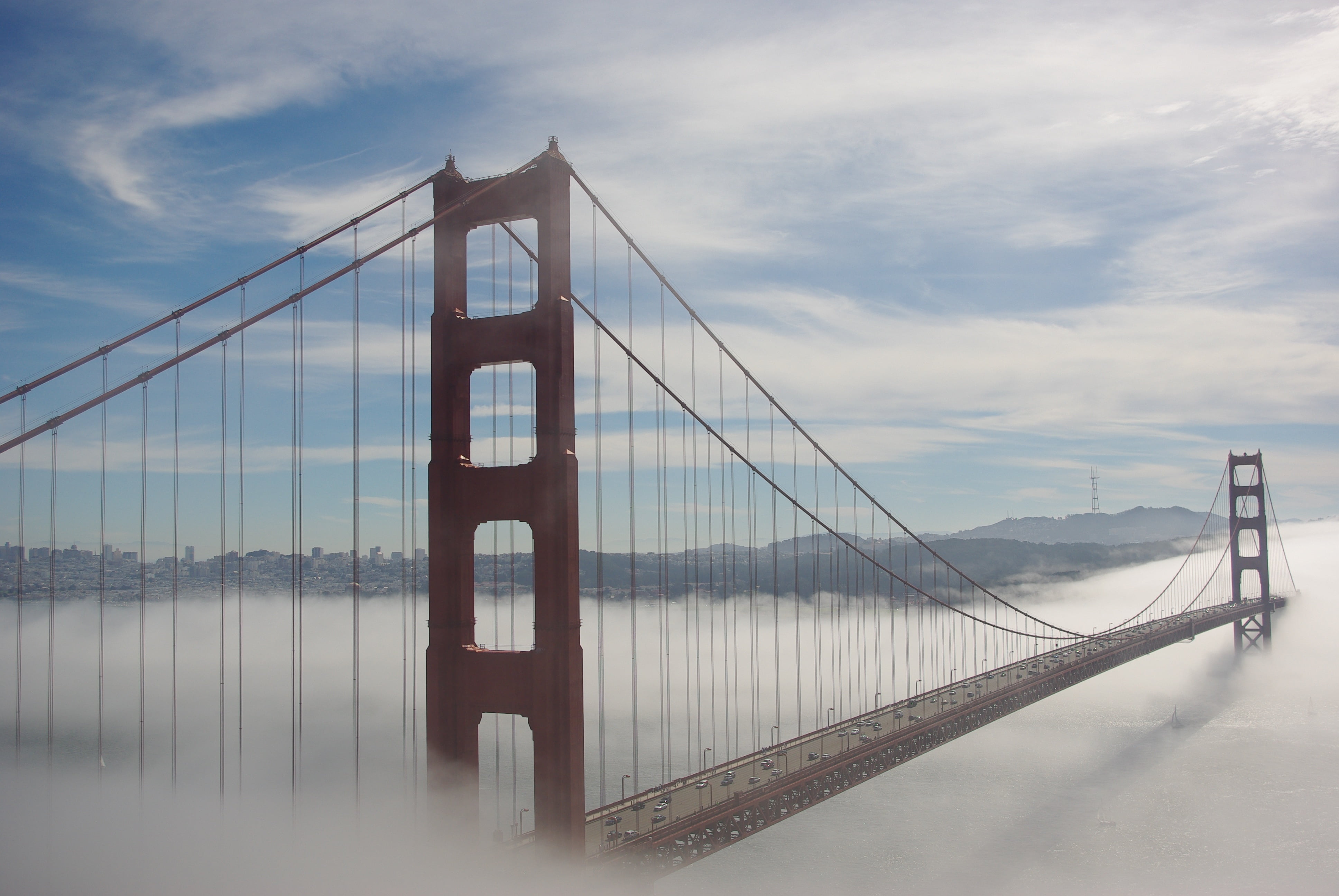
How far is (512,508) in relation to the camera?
1251 cm

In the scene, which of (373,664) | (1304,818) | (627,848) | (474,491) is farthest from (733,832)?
(373,664)

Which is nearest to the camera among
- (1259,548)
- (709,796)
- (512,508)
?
(512,508)

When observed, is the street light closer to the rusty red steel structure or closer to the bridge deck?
the bridge deck

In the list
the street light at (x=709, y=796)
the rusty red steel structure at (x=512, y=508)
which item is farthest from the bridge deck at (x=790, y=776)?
the rusty red steel structure at (x=512, y=508)

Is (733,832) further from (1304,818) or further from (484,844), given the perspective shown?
(1304,818)

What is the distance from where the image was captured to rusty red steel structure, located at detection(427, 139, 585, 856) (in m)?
12.1

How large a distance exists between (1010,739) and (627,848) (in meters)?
50.9

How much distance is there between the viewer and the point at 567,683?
12078 mm

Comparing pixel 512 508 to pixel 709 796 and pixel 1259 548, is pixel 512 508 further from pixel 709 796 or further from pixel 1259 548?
pixel 1259 548

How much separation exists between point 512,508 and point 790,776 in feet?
35.4

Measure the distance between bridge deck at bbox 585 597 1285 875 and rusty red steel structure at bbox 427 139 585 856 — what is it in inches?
123

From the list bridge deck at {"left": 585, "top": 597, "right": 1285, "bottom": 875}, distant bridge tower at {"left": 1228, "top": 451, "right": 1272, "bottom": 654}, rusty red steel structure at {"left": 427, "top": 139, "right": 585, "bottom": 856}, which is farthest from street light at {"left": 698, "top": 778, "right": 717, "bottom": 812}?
distant bridge tower at {"left": 1228, "top": 451, "right": 1272, "bottom": 654}

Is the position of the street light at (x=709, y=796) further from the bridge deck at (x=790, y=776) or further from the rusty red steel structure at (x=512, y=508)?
the rusty red steel structure at (x=512, y=508)

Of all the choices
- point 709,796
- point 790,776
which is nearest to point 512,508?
point 709,796
